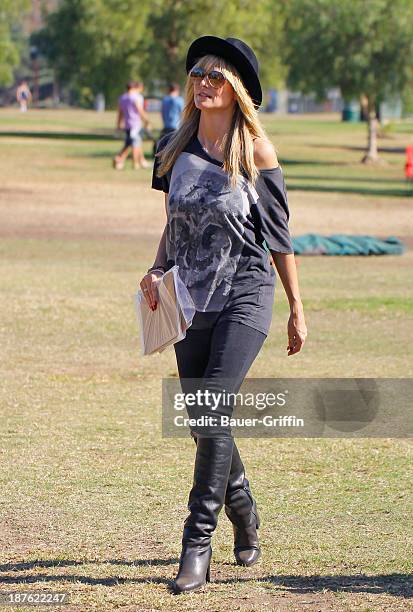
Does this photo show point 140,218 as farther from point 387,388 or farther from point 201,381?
point 201,381

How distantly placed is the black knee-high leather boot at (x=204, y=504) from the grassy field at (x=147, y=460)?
119 mm

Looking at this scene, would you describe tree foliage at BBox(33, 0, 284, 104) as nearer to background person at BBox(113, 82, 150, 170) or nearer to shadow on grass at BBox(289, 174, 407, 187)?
shadow on grass at BBox(289, 174, 407, 187)

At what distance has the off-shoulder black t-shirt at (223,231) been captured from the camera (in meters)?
4.82

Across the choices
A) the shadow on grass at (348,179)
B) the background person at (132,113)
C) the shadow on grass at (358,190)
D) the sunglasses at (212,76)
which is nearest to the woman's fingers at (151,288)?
the sunglasses at (212,76)

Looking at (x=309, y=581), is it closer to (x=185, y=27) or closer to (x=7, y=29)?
(x=185, y=27)

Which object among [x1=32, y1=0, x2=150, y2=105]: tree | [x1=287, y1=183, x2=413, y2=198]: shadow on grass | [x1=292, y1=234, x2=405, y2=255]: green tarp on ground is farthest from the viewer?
[x1=32, y1=0, x2=150, y2=105]: tree

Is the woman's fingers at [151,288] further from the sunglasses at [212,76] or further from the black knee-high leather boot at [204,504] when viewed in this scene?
the sunglasses at [212,76]

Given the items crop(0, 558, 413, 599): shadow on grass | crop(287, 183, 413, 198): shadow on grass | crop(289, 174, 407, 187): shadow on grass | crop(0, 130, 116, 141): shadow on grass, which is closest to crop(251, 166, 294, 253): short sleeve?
crop(0, 558, 413, 599): shadow on grass

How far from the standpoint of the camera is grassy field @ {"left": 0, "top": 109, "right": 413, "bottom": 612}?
4957 millimetres

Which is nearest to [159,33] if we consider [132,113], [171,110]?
[171,110]

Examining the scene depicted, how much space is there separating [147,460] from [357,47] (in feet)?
113

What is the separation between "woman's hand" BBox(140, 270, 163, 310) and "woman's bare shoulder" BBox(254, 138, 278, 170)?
0.55 metres

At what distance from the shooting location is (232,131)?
485 centimetres

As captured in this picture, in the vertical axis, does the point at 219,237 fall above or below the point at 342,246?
above
